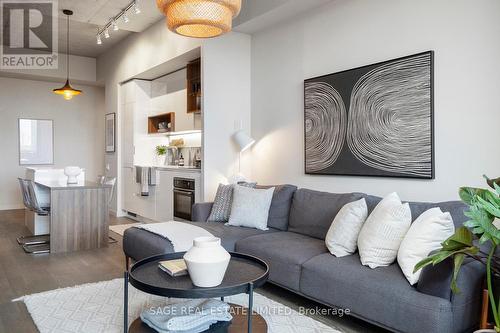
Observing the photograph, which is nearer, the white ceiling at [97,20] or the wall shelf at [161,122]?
the white ceiling at [97,20]

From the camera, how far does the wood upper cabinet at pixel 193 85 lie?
5645 mm

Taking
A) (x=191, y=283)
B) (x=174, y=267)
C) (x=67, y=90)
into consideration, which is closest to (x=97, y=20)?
(x=67, y=90)

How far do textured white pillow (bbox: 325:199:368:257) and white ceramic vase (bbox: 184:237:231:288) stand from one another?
3.81 feet

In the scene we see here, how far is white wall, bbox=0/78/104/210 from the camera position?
8391 millimetres

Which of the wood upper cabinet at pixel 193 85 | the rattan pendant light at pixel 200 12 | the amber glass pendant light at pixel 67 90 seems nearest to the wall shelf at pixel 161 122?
the wood upper cabinet at pixel 193 85

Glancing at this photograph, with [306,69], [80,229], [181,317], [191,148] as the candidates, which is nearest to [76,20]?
[191,148]

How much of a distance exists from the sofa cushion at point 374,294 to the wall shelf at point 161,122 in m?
4.23

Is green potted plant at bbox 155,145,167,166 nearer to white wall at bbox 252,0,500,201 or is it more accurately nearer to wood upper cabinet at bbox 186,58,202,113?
wood upper cabinet at bbox 186,58,202,113

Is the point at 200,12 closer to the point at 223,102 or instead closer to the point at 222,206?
the point at 222,206

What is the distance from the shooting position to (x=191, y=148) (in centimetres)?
638

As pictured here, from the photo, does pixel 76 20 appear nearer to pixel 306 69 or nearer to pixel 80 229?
pixel 80 229

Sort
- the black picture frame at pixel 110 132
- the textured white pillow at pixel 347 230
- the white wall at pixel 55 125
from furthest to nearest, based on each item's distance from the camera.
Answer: the white wall at pixel 55 125, the black picture frame at pixel 110 132, the textured white pillow at pixel 347 230

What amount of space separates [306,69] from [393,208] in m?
2.24

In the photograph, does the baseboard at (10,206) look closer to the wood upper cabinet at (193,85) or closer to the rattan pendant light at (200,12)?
the wood upper cabinet at (193,85)
